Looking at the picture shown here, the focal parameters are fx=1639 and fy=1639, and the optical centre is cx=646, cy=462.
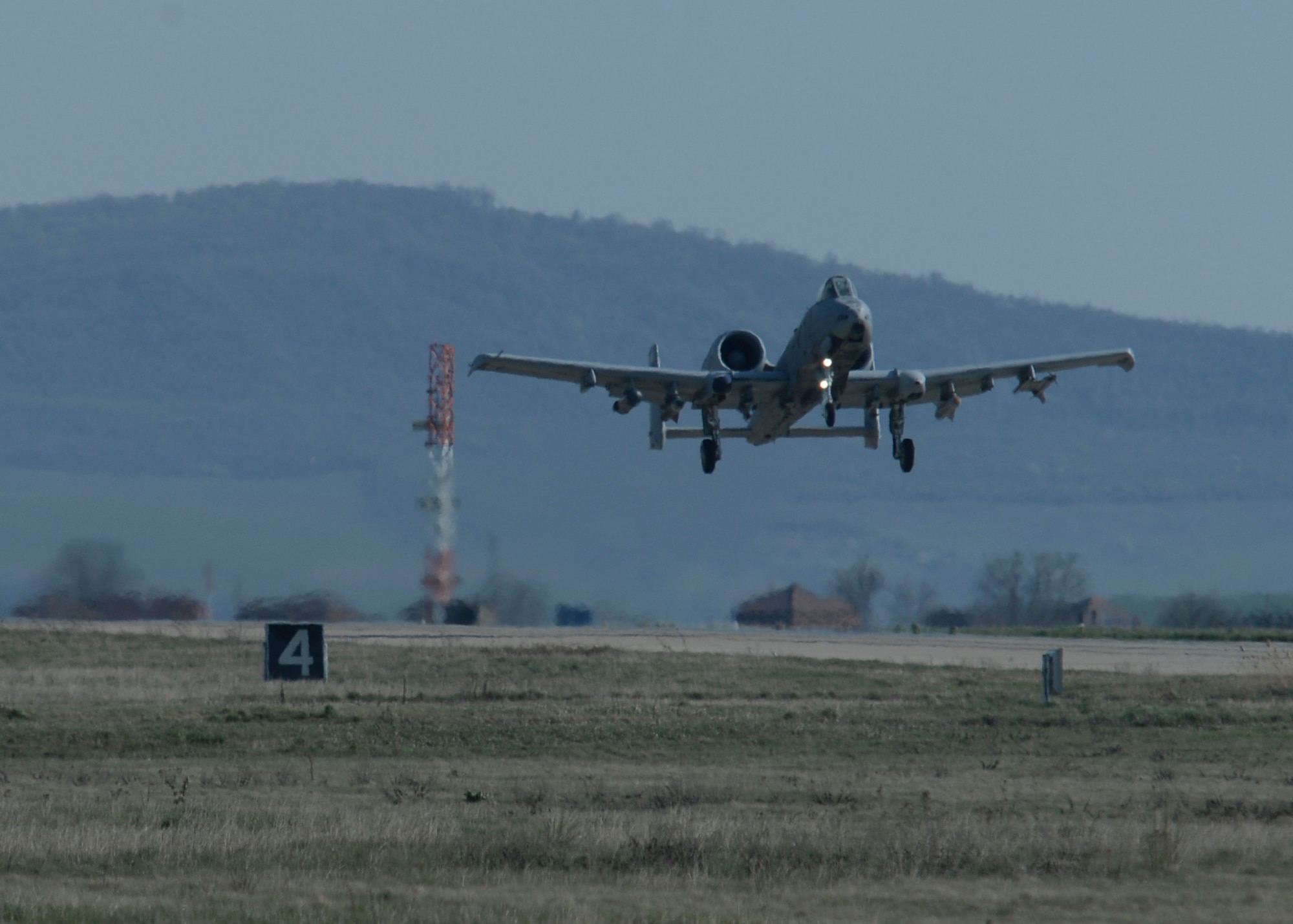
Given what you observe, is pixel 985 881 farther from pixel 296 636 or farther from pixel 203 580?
pixel 203 580

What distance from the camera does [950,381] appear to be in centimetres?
4066

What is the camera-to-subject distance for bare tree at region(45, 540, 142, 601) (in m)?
57.8

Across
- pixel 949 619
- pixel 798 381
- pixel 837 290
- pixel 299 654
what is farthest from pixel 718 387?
pixel 949 619

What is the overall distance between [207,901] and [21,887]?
5.93ft

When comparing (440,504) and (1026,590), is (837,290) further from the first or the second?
(1026,590)

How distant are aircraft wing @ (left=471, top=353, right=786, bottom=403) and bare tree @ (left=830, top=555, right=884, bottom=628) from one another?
47.0 meters

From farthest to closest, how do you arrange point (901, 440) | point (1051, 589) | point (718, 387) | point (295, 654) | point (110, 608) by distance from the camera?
point (1051, 589) < point (110, 608) < point (901, 440) < point (718, 387) < point (295, 654)

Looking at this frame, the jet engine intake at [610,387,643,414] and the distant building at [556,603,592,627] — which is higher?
the jet engine intake at [610,387,643,414]

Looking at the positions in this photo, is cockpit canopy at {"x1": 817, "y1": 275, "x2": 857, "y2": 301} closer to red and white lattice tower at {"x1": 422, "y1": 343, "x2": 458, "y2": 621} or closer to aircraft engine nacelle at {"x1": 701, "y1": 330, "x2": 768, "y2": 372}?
aircraft engine nacelle at {"x1": 701, "y1": 330, "x2": 768, "y2": 372}

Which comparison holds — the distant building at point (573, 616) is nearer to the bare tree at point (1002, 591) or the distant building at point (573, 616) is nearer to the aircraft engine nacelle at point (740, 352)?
the aircraft engine nacelle at point (740, 352)

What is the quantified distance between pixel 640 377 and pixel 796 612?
130ft

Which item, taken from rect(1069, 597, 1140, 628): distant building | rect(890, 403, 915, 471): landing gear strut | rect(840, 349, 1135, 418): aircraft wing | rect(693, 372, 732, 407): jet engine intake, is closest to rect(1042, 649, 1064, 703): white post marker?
rect(890, 403, 915, 471): landing gear strut

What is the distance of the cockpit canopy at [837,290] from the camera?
35281mm

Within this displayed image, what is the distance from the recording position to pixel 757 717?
97.1ft
